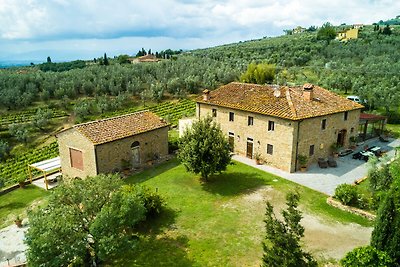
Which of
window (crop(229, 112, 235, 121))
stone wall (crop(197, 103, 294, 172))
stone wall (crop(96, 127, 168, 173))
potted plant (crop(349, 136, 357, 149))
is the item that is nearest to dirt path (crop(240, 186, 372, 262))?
stone wall (crop(197, 103, 294, 172))

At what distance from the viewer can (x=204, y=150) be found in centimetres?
2253

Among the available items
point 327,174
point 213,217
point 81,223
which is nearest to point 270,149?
point 327,174

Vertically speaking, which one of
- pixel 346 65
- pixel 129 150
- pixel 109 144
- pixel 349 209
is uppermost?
pixel 346 65

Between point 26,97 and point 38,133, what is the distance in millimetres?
11947

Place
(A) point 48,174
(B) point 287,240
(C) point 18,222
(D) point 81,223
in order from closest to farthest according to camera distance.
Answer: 1. (B) point 287,240
2. (D) point 81,223
3. (C) point 18,222
4. (A) point 48,174

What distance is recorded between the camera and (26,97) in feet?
201

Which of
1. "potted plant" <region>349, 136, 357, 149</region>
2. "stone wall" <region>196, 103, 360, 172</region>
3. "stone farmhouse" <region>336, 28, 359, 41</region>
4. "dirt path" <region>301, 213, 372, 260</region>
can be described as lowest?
"dirt path" <region>301, 213, 372, 260</region>

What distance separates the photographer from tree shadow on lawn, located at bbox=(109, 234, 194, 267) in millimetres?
15711

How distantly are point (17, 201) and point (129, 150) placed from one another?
30.9 feet

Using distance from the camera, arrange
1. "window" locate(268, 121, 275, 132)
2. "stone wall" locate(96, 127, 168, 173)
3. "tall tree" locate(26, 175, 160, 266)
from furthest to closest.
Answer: "window" locate(268, 121, 275, 132), "stone wall" locate(96, 127, 168, 173), "tall tree" locate(26, 175, 160, 266)

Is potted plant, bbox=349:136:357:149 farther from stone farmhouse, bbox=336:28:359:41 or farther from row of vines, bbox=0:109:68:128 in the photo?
stone farmhouse, bbox=336:28:359:41

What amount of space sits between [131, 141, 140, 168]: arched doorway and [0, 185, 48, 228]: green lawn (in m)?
7.46

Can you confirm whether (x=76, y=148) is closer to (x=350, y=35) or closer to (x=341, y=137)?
(x=341, y=137)

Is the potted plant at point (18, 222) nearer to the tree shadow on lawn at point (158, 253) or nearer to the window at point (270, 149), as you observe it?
the tree shadow on lawn at point (158, 253)
